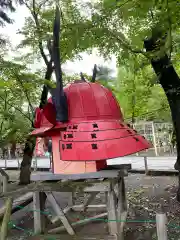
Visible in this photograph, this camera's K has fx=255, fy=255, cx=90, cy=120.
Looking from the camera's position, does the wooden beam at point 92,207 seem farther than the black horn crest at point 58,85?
Yes

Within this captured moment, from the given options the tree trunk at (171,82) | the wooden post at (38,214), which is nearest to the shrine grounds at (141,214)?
the wooden post at (38,214)

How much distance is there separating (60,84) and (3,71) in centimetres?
566

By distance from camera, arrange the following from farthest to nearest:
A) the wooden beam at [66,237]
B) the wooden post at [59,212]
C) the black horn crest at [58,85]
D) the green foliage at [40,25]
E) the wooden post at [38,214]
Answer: the green foliage at [40,25]
the wooden post at [38,214]
the wooden post at [59,212]
the wooden beam at [66,237]
the black horn crest at [58,85]

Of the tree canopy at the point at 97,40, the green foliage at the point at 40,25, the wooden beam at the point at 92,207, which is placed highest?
the green foliage at the point at 40,25

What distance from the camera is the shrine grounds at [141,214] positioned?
4984mm

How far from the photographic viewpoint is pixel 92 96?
12.8 ft

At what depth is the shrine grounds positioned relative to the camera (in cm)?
498

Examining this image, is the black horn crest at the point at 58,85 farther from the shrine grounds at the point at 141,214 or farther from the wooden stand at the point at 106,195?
the shrine grounds at the point at 141,214

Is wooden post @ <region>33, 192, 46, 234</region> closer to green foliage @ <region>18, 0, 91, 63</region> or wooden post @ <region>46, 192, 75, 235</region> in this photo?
wooden post @ <region>46, 192, 75, 235</region>

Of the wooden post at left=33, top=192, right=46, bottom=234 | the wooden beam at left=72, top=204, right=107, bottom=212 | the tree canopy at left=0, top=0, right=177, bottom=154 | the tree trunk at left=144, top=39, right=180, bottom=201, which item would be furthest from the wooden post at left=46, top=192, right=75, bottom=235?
the tree trunk at left=144, top=39, right=180, bottom=201

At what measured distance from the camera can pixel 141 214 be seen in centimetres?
614

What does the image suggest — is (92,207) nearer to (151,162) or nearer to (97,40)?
(97,40)

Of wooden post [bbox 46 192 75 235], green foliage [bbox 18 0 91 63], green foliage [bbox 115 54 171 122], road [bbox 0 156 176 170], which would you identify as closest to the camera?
wooden post [bbox 46 192 75 235]

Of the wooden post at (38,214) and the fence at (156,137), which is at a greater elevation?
the fence at (156,137)
